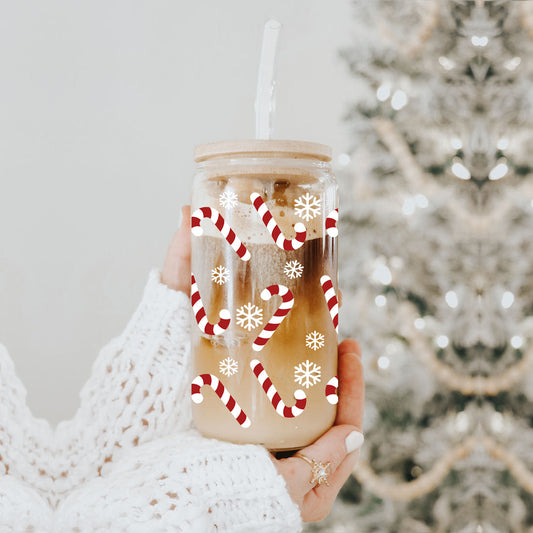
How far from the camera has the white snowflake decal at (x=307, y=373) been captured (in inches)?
20.6

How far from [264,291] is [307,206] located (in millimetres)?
90

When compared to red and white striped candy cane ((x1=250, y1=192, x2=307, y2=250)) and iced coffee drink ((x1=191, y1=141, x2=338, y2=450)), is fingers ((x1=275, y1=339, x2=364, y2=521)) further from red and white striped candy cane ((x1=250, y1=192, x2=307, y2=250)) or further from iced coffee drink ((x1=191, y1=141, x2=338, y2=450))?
red and white striped candy cane ((x1=250, y1=192, x2=307, y2=250))

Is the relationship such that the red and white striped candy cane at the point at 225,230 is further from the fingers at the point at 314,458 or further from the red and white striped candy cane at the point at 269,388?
the fingers at the point at 314,458

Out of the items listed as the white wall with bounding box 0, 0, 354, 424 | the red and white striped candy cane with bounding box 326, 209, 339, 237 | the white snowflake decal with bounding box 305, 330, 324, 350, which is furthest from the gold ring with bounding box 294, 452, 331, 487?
the white wall with bounding box 0, 0, 354, 424

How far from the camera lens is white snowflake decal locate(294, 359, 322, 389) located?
0.52 m

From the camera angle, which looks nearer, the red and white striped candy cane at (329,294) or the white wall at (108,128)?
the red and white striped candy cane at (329,294)

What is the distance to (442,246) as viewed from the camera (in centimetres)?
131

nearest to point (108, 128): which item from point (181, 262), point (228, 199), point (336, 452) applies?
point (181, 262)

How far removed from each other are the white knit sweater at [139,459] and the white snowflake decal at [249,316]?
112mm

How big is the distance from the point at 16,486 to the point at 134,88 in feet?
3.41

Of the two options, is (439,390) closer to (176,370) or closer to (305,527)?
(305,527)

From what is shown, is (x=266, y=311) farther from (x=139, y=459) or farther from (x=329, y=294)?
(x=139, y=459)

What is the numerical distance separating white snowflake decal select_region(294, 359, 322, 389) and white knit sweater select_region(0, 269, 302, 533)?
2.9 inches

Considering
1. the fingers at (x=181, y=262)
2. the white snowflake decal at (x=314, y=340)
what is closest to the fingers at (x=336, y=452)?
the white snowflake decal at (x=314, y=340)
